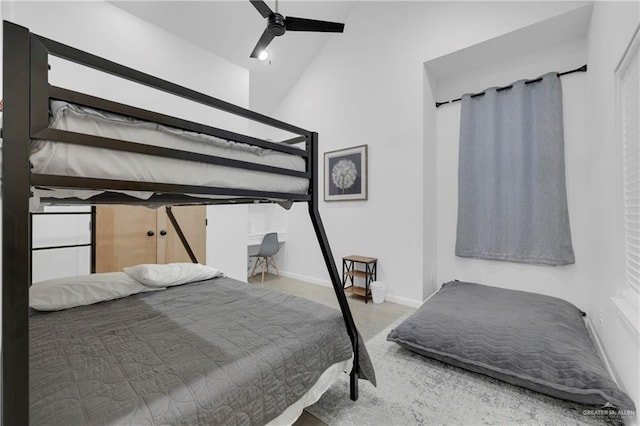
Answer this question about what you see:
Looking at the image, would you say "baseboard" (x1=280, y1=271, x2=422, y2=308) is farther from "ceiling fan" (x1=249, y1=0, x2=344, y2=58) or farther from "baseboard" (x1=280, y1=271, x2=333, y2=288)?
"ceiling fan" (x1=249, y1=0, x2=344, y2=58)

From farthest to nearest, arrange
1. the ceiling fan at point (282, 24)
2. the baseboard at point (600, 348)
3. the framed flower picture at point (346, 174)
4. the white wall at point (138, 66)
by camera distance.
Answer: the framed flower picture at point (346, 174), the white wall at point (138, 66), the ceiling fan at point (282, 24), the baseboard at point (600, 348)

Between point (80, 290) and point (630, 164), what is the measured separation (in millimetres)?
3284

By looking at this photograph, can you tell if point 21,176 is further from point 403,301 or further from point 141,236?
point 403,301

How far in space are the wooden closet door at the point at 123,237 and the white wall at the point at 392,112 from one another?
2238mm

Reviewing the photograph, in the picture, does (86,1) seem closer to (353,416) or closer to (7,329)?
Answer: (7,329)

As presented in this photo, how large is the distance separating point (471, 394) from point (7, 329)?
2132 mm

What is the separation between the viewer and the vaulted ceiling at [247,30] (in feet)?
9.93

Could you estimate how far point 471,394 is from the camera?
1.70 metres

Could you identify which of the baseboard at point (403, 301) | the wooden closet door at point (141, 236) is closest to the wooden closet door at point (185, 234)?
the wooden closet door at point (141, 236)

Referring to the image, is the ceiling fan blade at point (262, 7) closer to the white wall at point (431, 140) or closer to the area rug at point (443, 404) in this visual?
the white wall at point (431, 140)

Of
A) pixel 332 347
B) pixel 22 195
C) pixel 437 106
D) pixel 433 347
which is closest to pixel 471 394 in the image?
pixel 433 347

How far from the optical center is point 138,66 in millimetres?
2922

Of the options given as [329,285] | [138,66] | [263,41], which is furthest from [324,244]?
[138,66]

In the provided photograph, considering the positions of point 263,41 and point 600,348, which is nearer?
point 600,348
